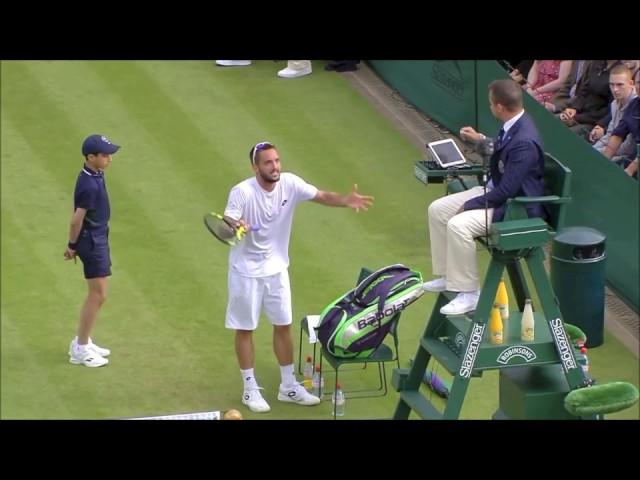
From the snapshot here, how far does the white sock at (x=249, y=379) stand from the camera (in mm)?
12602

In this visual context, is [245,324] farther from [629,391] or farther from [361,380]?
[629,391]

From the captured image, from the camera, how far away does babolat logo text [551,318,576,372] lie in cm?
1120

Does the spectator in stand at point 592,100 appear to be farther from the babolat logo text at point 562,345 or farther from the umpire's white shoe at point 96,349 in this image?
the umpire's white shoe at point 96,349

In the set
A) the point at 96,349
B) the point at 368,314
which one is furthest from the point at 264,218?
the point at 96,349

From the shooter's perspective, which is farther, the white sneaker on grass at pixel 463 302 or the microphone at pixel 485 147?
the white sneaker on grass at pixel 463 302

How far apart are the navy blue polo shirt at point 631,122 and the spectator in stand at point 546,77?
1474 mm

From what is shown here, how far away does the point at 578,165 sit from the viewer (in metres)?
14.6

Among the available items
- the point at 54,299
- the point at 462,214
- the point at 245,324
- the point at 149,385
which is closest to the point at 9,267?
the point at 54,299

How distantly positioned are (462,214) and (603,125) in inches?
172

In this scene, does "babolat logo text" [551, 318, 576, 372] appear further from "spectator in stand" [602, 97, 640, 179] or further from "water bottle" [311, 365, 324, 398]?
"spectator in stand" [602, 97, 640, 179]

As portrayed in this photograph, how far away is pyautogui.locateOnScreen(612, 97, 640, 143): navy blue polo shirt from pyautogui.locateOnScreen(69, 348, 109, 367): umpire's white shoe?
512 cm

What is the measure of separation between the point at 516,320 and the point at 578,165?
3448mm

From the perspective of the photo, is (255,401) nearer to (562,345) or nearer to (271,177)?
(271,177)

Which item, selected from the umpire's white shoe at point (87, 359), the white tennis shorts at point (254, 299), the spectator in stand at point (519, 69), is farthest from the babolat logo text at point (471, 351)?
the spectator in stand at point (519, 69)
